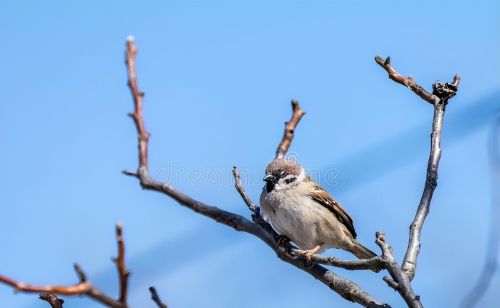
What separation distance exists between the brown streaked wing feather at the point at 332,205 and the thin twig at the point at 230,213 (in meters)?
1.70

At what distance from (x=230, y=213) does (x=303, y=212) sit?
8.20 ft

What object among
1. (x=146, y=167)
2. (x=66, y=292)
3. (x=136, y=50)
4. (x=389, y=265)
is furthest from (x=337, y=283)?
(x=66, y=292)

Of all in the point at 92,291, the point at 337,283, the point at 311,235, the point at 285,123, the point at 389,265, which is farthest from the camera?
the point at 311,235

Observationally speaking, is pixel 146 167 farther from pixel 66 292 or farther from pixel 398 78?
pixel 398 78

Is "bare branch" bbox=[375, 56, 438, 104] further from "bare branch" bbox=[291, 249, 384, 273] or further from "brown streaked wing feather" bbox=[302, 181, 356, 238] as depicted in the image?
"brown streaked wing feather" bbox=[302, 181, 356, 238]

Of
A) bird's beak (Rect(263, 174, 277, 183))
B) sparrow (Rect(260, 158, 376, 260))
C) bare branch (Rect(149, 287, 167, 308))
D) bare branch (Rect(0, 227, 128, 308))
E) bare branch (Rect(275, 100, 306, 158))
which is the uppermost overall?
bird's beak (Rect(263, 174, 277, 183))

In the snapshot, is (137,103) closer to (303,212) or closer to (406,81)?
(406,81)

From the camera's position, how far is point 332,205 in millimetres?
5312

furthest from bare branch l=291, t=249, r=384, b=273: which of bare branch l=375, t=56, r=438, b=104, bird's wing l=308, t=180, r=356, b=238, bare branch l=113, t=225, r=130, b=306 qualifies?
bird's wing l=308, t=180, r=356, b=238

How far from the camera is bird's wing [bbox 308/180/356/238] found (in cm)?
527

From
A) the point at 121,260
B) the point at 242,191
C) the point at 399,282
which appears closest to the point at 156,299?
the point at 121,260

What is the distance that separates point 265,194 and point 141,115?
3184 mm

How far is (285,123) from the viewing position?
280 cm

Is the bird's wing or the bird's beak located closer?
the bird's beak
